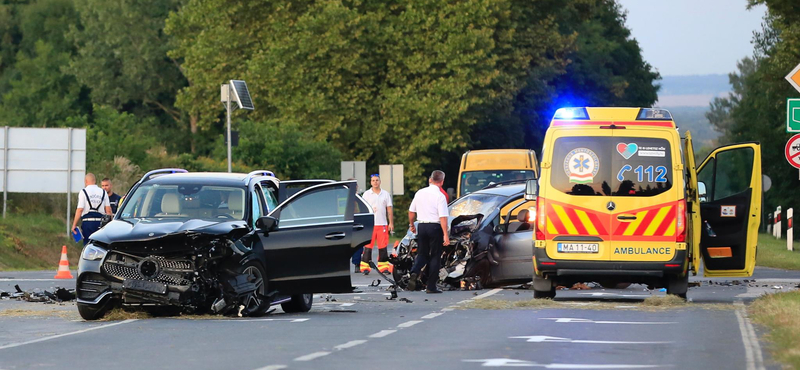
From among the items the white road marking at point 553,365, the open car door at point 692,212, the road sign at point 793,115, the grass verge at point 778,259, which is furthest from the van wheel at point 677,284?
the grass verge at point 778,259

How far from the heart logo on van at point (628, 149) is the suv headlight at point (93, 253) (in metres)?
6.53

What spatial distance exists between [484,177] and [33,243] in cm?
1210

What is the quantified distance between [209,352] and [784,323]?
5.85 m

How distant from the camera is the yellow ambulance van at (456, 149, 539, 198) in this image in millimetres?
37688

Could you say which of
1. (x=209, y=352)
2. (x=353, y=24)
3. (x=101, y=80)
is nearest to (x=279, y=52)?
Answer: (x=353, y=24)

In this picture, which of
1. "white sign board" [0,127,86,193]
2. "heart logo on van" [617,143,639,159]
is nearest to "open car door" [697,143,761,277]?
"heart logo on van" [617,143,639,159]

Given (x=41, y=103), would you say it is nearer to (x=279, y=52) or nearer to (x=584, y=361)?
(x=279, y=52)

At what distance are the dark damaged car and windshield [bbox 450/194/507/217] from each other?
6131 mm

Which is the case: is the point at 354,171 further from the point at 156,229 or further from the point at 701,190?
the point at 156,229

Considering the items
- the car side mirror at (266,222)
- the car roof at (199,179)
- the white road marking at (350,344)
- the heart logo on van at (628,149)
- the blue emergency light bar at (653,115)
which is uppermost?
the blue emergency light bar at (653,115)

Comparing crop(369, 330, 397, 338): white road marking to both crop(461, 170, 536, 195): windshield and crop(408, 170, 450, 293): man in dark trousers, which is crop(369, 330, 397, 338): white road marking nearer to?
crop(408, 170, 450, 293): man in dark trousers

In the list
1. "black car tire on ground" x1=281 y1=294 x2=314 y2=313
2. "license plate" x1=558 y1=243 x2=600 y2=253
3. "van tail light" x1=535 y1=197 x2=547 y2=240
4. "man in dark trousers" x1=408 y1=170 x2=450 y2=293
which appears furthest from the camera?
"man in dark trousers" x1=408 y1=170 x2=450 y2=293

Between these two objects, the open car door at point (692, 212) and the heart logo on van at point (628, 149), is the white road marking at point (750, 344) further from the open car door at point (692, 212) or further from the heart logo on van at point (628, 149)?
the heart logo on van at point (628, 149)

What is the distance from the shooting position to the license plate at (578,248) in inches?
701
